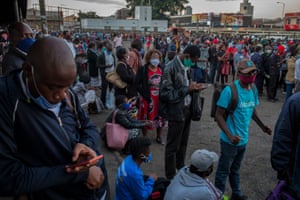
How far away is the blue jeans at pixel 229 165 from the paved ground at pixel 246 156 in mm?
436

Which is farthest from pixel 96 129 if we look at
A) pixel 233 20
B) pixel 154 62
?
pixel 233 20

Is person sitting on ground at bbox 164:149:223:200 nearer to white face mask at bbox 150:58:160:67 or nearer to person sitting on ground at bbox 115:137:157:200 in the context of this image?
person sitting on ground at bbox 115:137:157:200

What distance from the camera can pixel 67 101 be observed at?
142 centimetres

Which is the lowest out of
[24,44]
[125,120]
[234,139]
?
[125,120]

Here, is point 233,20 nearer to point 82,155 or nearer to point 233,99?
point 233,99

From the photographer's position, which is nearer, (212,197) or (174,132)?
(212,197)

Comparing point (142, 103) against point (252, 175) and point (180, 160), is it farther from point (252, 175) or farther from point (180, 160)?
point (252, 175)

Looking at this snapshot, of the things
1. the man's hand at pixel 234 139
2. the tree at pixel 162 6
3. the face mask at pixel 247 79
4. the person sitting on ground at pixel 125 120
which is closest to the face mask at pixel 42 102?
the man's hand at pixel 234 139

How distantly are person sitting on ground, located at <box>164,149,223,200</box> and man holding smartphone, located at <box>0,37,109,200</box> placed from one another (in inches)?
51.5

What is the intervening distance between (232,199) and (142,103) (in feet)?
8.33

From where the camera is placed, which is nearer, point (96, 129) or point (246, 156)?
point (96, 129)

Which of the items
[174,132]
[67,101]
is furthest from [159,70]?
[67,101]

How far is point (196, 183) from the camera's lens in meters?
2.43

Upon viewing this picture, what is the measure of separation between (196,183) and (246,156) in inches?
105
